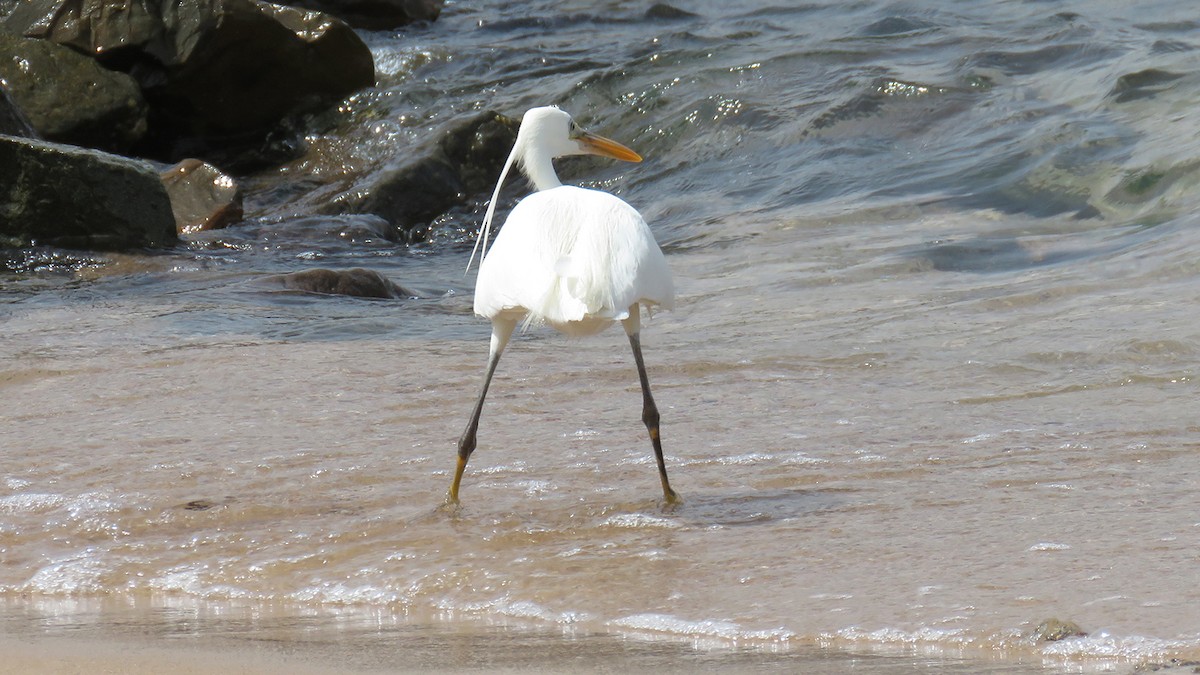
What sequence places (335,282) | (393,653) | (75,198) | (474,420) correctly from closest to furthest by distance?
(393,653)
(474,420)
(335,282)
(75,198)

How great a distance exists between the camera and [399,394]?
5.57m

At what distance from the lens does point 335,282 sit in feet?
26.5

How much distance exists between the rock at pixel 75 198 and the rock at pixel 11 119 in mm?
820

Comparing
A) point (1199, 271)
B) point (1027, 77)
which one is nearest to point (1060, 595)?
point (1199, 271)

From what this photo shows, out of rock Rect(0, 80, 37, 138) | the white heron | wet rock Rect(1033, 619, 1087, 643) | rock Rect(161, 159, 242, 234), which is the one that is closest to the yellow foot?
the white heron

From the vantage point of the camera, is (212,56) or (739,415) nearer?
(739,415)

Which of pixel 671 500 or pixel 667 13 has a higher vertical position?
pixel 667 13

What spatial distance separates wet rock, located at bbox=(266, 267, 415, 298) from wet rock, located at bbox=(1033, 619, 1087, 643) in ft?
18.7

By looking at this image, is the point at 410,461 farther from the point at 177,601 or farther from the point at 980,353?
the point at 980,353

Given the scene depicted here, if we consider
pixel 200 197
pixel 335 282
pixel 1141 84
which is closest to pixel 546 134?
pixel 335 282

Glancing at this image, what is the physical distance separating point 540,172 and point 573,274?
1537 mm

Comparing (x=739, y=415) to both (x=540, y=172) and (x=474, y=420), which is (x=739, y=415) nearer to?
(x=474, y=420)

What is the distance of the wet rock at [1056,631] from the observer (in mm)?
2809

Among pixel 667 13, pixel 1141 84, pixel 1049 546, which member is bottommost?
pixel 1049 546
